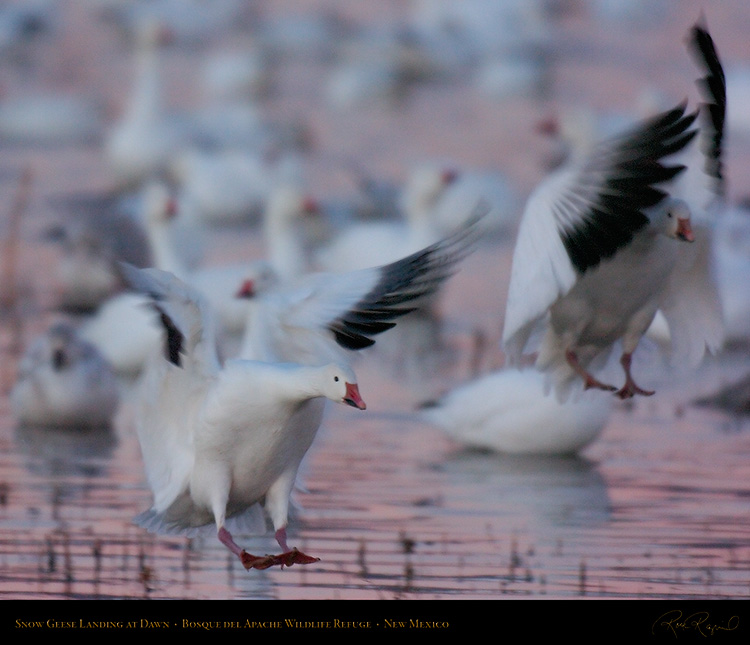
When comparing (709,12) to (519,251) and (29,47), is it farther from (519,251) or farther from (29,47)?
(519,251)

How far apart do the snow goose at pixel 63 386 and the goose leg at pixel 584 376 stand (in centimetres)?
306

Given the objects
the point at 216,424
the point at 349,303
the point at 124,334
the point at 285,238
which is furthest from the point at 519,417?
the point at 285,238

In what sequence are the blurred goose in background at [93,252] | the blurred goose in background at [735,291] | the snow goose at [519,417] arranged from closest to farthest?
the snow goose at [519,417] → the blurred goose in background at [735,291] → the blurred goose in background at [93,252]

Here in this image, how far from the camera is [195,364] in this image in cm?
631

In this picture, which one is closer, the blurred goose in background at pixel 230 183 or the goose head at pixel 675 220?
the goose head at pixel 675 220

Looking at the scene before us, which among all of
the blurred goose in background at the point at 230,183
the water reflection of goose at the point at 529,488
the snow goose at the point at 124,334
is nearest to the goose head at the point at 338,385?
the water reflection of goose at the point at 529,488

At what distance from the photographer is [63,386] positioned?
9.23m

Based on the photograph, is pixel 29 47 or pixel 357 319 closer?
pixel 357 319

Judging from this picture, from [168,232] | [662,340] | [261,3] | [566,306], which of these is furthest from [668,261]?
[261,3]

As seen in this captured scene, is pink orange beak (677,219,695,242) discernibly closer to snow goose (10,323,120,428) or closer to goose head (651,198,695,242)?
goose head (651,198,695,242)

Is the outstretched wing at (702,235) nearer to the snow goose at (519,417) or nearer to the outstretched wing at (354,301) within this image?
the outstretched wing at (354,301)

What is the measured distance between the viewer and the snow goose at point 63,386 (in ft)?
A: 30.3

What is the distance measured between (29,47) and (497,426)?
58.0ft

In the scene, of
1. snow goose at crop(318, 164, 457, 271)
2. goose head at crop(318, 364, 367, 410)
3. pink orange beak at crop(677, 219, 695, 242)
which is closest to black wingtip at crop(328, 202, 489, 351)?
goose head at crop(318, 364, 367, 410)
